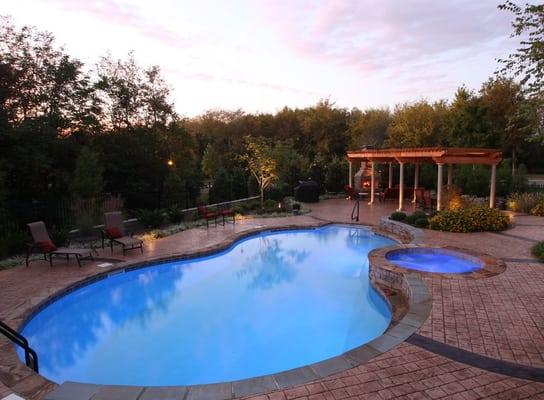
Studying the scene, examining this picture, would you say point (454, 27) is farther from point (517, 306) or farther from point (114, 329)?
point (114, 329)

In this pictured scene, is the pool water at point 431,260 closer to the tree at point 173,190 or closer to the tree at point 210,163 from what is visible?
the tree at point 173,190

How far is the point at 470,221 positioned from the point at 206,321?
29.2 feet

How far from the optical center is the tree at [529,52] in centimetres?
496

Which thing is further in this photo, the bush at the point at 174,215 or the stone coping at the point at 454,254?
the bush at the point at 174,215

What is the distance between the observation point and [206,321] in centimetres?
655

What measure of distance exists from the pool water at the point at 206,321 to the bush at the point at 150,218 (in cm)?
398

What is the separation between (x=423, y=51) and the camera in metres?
17.6

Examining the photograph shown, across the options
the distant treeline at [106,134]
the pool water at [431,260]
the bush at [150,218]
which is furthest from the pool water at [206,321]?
the distant treeline at [106,134]

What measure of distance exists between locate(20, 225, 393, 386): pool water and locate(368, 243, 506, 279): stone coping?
0.64m

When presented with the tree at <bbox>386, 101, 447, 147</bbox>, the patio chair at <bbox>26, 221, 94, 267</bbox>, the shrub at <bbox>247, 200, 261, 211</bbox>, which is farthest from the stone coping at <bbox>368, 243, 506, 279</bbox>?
the tree at <bbox>386, 101, 447, 147</bbox>

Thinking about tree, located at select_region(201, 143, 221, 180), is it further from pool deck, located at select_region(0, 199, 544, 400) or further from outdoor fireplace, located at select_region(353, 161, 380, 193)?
pool deck, located at select_region(0, 199, 544, 400)

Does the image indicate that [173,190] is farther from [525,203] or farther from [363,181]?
[525,203]

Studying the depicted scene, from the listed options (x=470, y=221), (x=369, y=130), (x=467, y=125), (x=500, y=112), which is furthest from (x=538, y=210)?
(x=369, y=130)

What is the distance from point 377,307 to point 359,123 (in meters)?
26.2
